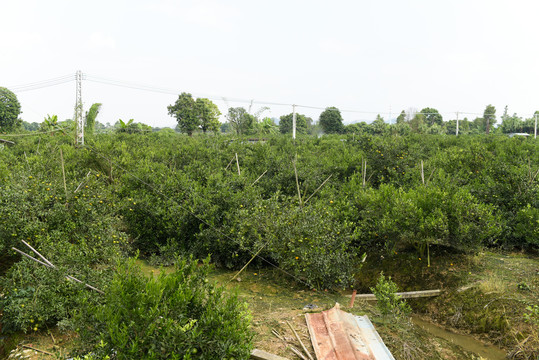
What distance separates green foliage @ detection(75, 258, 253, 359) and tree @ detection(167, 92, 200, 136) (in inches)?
1771

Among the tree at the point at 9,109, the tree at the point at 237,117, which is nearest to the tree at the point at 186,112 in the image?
the tree at the point at 9,109

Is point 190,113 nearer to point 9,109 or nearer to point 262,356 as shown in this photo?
point 9,109

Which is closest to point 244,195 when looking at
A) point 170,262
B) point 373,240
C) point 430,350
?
point 170,262

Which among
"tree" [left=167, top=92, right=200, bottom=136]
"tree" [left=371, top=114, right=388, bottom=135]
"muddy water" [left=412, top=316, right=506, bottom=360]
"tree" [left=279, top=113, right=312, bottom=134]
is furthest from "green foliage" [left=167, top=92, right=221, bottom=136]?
"muddy water" [left=412, top=316, right=506, bottom=360]

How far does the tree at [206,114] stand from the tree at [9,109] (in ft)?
63.1

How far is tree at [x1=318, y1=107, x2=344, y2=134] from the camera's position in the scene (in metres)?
53.1

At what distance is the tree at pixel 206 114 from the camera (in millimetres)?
48688

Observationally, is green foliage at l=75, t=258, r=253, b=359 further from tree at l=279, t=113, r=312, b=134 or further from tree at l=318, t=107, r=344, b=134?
tree at l=318, t=107, r=344, b=134

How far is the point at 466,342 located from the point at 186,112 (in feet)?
148

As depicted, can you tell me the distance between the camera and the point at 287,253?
24.5 feet

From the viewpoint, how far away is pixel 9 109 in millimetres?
39844

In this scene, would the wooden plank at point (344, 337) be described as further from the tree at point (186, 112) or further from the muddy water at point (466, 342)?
the tree at point (186, 112)

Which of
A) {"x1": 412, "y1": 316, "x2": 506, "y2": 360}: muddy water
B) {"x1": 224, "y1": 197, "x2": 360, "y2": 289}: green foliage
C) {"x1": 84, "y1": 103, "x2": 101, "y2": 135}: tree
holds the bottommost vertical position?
{"x1": 412, "y1": 316, "x2": 506, "y2": 360}: muddy water

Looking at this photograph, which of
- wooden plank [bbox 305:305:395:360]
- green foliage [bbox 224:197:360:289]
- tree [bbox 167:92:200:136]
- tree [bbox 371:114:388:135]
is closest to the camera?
wooden plank [bbox 305:305:395:360]
